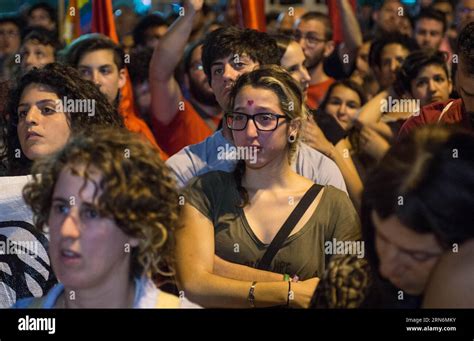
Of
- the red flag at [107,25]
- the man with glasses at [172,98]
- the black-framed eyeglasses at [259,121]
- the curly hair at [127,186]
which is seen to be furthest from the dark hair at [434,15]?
the curly hair at [127,186]

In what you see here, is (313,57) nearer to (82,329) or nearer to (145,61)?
(145,61)

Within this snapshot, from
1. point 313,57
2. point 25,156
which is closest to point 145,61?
point 313,57

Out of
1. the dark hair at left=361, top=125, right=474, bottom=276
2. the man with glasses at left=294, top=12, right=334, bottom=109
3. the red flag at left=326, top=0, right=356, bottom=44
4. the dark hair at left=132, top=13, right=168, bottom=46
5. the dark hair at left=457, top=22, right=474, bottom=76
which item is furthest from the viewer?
the dark hair at left=132, top=13, right=168, bottom=46

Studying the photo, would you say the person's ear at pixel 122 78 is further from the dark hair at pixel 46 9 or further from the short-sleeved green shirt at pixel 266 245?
the dark hair at pixel 46 9

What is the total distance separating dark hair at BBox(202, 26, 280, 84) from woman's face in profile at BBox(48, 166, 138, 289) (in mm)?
1342

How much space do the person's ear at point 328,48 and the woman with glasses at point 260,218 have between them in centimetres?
217

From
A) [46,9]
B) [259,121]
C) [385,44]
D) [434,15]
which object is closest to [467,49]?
[259,121]

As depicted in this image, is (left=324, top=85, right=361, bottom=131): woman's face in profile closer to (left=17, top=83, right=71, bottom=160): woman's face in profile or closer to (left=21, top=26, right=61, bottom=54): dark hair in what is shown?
(left=21, top=26, right=61, bottom=54): dark hair

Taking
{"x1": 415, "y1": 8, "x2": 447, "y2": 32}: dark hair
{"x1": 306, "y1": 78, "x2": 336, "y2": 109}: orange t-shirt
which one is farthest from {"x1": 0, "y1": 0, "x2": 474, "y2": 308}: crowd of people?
{"x1": 415, "y1": 8, "x2": 447, "y2": 32}: dark hair

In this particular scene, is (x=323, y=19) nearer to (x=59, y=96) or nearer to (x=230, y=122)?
(x=230, y=122)

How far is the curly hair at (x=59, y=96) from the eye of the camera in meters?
2.99

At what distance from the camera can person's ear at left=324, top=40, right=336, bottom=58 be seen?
509 cm

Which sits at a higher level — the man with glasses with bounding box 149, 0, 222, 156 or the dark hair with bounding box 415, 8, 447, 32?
the dark hair with bounding box 415, 8, 447, 32

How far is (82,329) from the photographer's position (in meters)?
2.46
